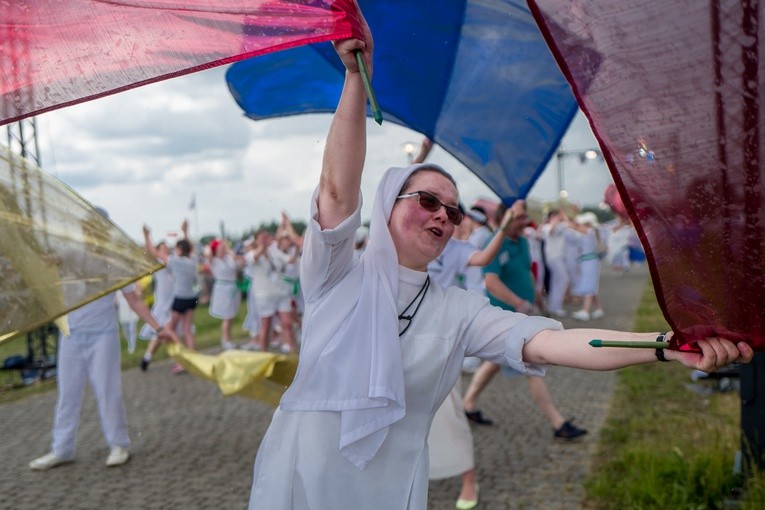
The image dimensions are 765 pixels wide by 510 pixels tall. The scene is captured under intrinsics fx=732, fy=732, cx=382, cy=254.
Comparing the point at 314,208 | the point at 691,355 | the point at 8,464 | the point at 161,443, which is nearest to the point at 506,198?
the point at 314,208

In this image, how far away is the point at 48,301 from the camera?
2.44 metres

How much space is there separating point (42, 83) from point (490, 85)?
5.97 feet

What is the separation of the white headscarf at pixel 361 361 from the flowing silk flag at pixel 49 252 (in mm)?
743

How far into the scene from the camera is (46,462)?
20.7 ft

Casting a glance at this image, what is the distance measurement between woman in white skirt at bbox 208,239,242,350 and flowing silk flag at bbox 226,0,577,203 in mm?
10041

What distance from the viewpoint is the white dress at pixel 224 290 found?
13148 mm

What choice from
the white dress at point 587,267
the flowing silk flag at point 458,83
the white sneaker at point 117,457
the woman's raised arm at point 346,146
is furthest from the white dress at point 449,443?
the white dress at point 587,267

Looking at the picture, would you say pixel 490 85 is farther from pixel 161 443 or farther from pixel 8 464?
pixel 8 464

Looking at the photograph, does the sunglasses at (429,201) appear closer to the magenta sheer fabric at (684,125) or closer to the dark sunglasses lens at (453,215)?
the dark sunglasses lens at (453,215)

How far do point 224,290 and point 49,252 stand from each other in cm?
1095

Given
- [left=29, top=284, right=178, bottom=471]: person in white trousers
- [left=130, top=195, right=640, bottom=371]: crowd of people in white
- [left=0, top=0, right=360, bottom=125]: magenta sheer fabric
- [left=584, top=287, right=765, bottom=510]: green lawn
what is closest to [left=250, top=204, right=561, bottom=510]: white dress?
[left=0, top=0, right=360, bottom=125]: magenta sheer fabric

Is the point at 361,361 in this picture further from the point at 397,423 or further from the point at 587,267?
the point at 587,267

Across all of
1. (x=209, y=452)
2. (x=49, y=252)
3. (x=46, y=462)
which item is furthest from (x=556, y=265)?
(x=49, y=252)

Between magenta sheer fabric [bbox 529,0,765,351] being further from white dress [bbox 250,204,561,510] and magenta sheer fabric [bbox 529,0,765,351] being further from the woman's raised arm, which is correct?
white dress [bbox 250,204,561,510]
